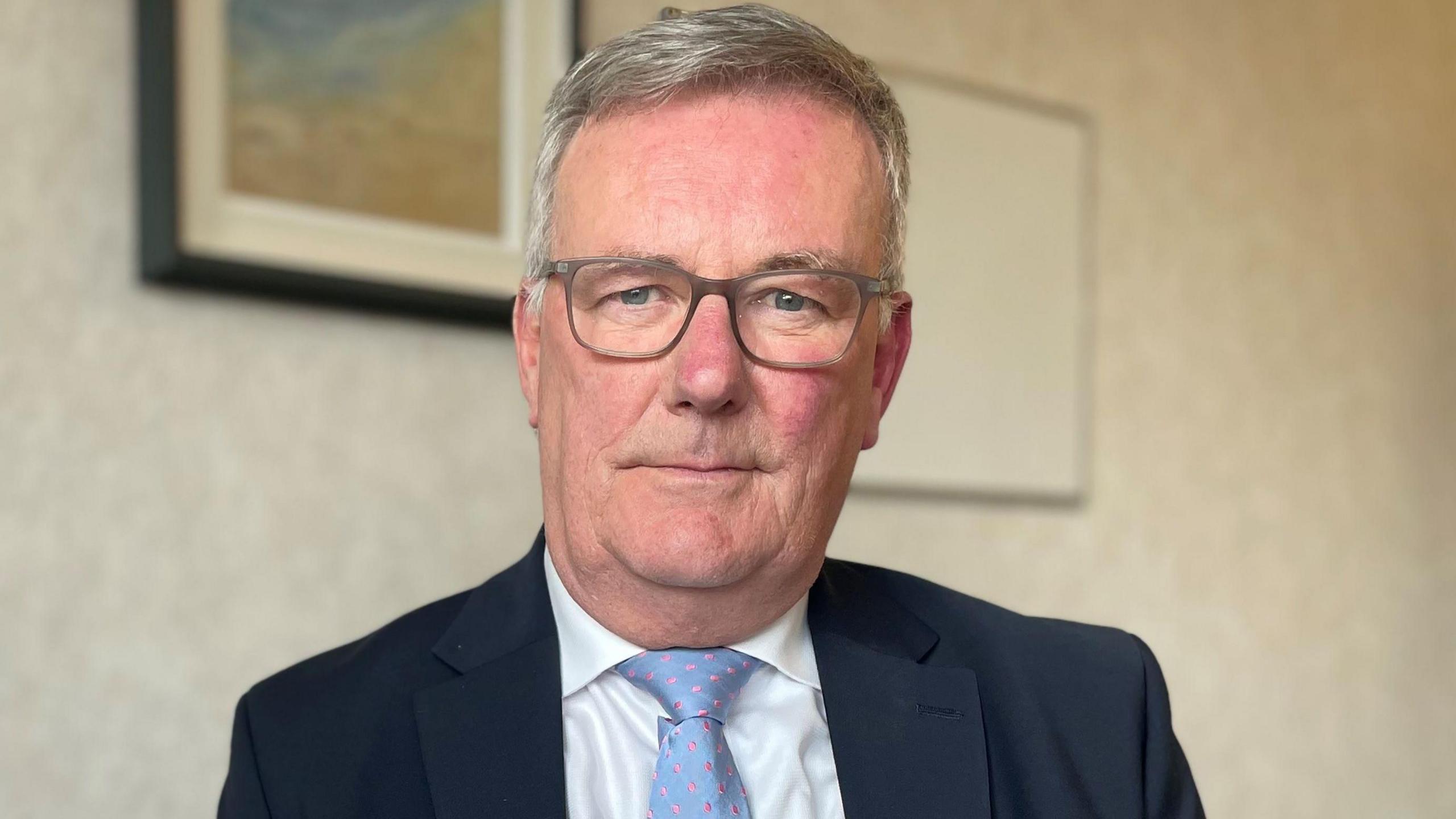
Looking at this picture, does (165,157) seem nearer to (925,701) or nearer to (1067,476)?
(925,701)

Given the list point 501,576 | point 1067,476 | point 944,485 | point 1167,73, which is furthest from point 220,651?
point 1167,73

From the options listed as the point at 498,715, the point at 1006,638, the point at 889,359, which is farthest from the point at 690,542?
the point at 1006,638

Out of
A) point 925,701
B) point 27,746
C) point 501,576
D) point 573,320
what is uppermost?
point 573,320

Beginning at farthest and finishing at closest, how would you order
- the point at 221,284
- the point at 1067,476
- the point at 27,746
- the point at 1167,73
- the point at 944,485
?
1. the point at 1167,73
2. the point at 1067,476
3. the point at 944,485
4. the point at 221,284
5. the point at 27,746

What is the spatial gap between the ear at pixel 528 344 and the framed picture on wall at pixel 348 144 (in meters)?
0.62

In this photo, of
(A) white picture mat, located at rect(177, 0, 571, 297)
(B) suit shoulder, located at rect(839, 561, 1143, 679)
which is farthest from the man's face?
(A) white picture mat, located at rect(177, 0, 571, 297)

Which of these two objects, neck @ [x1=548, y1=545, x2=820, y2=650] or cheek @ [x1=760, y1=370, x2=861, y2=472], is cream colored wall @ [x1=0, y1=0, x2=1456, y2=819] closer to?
neck @ [x1=548, y1=545, x2=820, y2=650]

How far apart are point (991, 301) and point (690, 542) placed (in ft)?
6.11

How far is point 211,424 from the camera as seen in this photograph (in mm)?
1968

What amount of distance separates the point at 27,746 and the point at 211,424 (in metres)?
0.47

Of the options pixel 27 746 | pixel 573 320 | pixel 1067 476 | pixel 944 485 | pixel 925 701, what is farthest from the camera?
pixel 1067 476

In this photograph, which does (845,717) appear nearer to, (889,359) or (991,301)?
(889,359)

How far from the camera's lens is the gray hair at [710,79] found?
4.44 ft

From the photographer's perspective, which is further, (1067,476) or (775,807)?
(1067,476)
